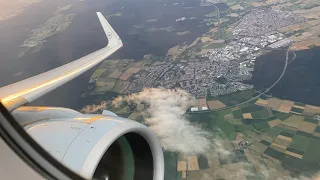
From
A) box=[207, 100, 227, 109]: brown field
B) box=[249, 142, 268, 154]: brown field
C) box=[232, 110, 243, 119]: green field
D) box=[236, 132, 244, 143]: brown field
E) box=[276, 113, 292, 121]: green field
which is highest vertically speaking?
box=[207, 100, 227, 109]: brown field

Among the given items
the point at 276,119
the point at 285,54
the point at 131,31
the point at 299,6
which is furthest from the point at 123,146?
the point at 299,6

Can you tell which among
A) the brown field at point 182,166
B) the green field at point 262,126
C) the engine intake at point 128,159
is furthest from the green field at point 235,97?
the engine intake at point 128,159

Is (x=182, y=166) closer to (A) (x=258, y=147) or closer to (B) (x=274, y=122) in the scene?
(A) (x=258, y=147)

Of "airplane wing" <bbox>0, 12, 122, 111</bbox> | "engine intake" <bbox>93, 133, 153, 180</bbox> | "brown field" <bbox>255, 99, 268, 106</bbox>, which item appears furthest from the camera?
"brown field" <bbox>255, 99, 268, 106</bbox>

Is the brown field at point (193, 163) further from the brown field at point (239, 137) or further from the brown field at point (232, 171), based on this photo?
the brown field at point (239, 137)

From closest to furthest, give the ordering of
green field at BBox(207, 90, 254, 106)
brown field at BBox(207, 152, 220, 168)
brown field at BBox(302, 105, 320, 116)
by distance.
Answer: brown field at BBox(207, 152, 220, 168)
brown field at BBox(302, 105, 320, 116)
green field at BBox(207, 90, 254, 106)

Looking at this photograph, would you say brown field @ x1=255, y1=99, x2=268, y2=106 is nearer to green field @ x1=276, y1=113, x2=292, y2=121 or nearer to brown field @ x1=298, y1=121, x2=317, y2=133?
green field @ x1=276, y1=113, x2=292, y2=121

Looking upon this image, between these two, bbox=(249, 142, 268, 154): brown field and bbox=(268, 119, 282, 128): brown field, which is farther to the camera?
bbox=(268, 119, 282, 128): brown field

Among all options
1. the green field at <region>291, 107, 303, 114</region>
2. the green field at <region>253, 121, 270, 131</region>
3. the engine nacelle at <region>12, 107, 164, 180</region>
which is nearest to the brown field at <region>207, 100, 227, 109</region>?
the green field at <region>253, 121, 270, 131</region>
